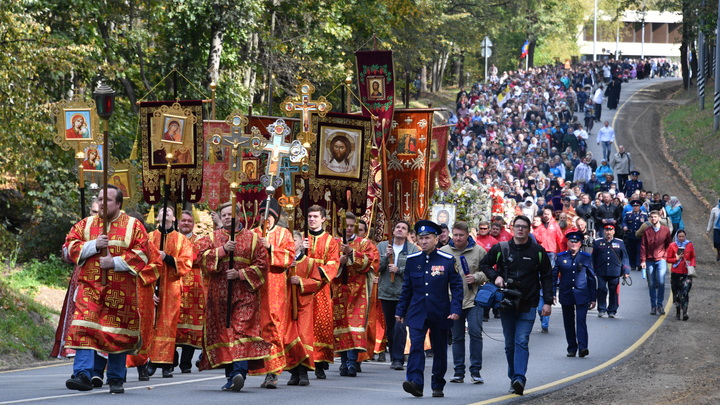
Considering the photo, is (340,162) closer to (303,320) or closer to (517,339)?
(303,320)

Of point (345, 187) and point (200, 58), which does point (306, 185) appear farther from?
point (200, 58)

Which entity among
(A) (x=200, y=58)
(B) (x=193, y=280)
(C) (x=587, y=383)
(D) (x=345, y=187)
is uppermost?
(A) (x=200, y=58)

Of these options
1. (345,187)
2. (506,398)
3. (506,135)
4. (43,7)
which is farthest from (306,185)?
(506,135)

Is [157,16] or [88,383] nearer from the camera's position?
[88,383]

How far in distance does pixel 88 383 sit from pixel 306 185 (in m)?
4.05

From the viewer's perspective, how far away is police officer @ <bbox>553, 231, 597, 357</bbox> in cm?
1762

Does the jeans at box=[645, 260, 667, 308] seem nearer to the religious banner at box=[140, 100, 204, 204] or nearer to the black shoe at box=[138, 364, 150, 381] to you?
the religious banner at box=[140, 100, 204, 204]

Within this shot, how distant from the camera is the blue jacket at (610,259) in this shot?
71.9 feet

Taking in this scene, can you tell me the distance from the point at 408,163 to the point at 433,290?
21.8 feet

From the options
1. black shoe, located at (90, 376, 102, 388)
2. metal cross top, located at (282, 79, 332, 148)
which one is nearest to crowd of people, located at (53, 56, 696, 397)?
black shoe, located at (90, 376, 102, 388)

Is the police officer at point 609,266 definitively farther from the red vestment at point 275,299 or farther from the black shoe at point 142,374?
the black shoe at point 142,374

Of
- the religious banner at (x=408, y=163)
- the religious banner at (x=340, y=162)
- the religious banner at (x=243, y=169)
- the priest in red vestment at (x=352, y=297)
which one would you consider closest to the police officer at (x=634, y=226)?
the religious banner at (x=408, y=163)

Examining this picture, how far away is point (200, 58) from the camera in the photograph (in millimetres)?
31750

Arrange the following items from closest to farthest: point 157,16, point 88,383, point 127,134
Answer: point 88,383 < point 157,16 < point 127,134
